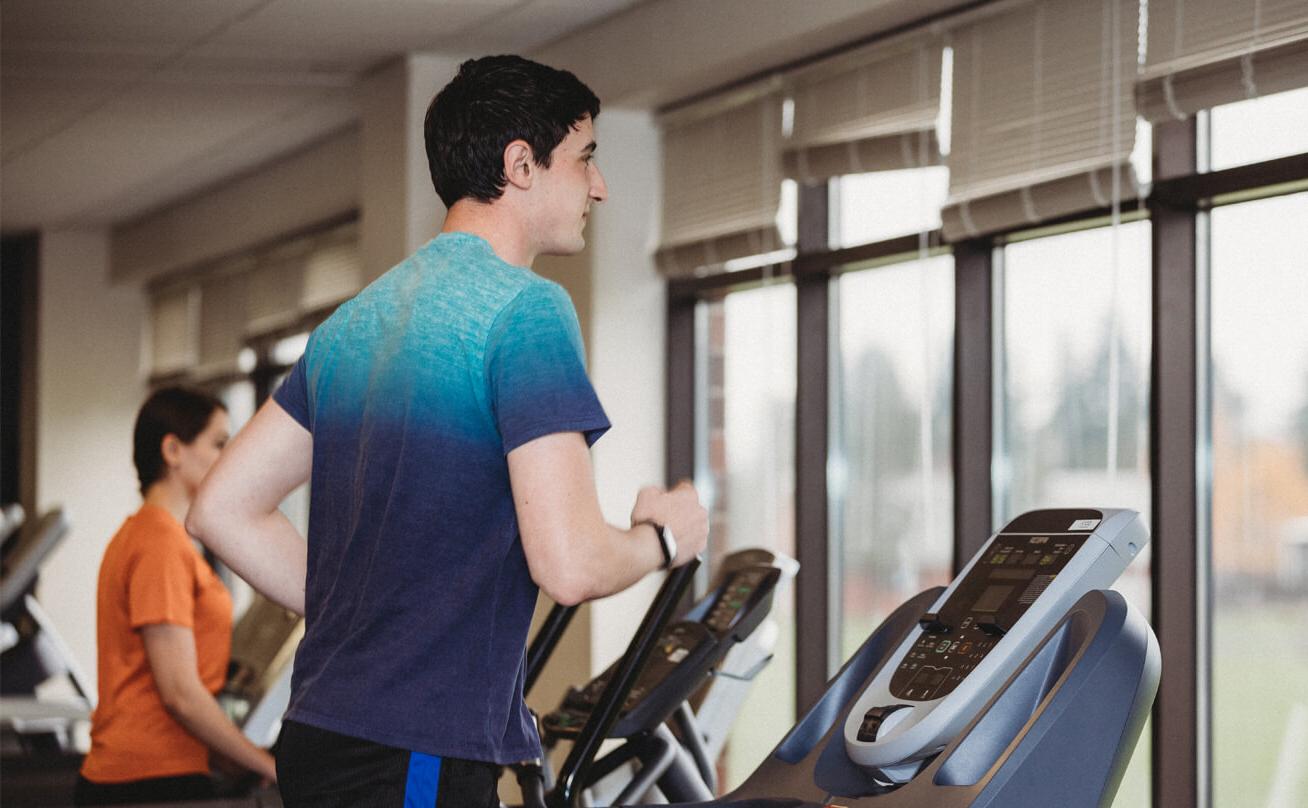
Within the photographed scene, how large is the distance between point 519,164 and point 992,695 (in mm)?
845

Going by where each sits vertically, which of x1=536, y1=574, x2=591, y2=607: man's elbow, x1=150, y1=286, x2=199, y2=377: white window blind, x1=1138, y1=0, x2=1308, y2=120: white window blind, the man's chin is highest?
x1=1138, y1=0, x2=1308, y2=120: white window blind

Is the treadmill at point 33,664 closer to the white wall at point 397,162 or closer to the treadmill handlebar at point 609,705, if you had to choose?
the white wall at point 397,162

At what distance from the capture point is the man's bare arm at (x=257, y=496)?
162 cm

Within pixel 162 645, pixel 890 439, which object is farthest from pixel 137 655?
pixel 890 439

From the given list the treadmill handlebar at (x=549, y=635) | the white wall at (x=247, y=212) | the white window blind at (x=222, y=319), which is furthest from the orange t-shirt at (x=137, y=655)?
the white window blind at (x=222, y=319)

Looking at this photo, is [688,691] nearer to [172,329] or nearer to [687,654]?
[687,654]

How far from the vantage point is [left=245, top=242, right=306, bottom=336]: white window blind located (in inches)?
270

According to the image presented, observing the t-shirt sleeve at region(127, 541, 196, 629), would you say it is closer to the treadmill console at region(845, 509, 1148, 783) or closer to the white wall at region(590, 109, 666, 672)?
the treadmill console at region(845, 509, 1148, 783)

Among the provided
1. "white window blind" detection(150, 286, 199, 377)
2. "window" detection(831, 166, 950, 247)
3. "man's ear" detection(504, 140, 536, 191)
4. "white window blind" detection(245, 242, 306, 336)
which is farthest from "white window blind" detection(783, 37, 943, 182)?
"white window blind" detection(150, 286, 199, 377)

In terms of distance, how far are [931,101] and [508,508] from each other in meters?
2.56

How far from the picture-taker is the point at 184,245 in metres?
7.76

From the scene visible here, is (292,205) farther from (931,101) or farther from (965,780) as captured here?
(965,780)

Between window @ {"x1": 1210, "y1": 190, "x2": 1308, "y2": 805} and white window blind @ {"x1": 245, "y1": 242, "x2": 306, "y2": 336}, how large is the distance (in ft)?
14.7

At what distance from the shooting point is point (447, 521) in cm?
141
